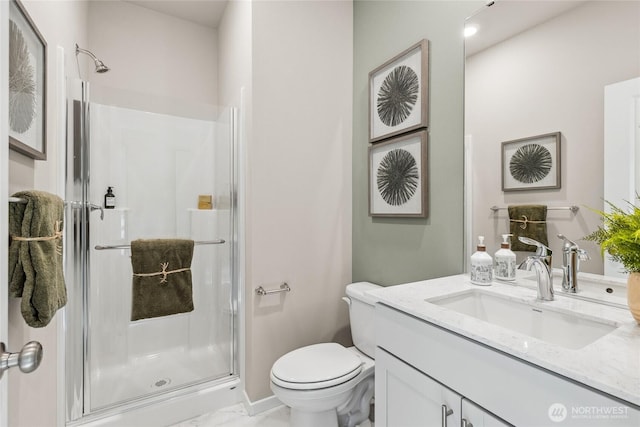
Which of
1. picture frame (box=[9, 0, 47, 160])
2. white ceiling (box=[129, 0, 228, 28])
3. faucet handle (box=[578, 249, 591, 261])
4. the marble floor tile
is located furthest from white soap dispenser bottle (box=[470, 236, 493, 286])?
white ceiling (box=[129, 0, 228, 28])

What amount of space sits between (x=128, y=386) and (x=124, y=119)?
1500mm

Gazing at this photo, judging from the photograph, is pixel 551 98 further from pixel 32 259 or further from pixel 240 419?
pixel 240 419

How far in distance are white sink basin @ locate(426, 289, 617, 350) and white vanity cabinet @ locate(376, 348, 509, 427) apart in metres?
0.27

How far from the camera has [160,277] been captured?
164 cm

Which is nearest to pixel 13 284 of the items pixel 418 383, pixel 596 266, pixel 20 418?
pixel 20 418

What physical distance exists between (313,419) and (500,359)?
1084mm

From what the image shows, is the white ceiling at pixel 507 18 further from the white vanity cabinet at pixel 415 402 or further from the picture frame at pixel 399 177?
the white vanity cabinet at pixel 415 402

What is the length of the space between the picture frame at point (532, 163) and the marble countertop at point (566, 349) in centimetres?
42

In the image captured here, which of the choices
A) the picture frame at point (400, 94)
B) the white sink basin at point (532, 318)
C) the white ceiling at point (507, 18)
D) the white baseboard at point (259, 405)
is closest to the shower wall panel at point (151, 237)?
the white baseboard at point (259, 405)

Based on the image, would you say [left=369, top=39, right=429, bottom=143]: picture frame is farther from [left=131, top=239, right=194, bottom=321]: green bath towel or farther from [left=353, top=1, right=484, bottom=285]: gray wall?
[left=131, top=239, right=194, bottom=321]: green bath towel

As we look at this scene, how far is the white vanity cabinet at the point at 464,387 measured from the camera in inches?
23.7

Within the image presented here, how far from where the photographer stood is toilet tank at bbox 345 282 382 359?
164 centimetres

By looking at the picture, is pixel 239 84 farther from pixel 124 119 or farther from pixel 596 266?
pixel 596 266

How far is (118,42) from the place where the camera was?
7.32 ft
